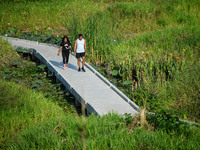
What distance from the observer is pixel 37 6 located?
16.8 meters

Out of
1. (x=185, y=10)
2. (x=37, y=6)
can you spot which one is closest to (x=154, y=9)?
(x=185, y=10)

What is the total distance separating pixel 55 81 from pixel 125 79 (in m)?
2.20

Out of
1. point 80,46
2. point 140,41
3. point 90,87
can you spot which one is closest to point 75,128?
point 90,87

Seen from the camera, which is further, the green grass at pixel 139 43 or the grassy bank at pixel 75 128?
the green grass at pixel 139 43

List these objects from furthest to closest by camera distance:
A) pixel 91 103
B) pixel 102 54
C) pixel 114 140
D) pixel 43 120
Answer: pixel 102 54
pixel 91 103
pixel 43 120
pixel 114 140

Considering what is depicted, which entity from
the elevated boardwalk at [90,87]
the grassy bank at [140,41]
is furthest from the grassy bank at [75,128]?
the grassy bank at [140,41]

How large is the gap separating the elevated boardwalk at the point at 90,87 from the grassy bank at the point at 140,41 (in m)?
0.49

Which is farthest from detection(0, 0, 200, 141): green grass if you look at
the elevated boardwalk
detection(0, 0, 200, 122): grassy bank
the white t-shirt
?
the white t-shirt

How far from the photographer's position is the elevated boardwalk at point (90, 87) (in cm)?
661

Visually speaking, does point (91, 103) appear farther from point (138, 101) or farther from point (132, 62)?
point (132, 62)

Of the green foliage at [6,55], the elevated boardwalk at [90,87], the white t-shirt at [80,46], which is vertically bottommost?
the elevated boardwalk at [90,87]

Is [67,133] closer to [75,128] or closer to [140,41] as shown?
[75,128]

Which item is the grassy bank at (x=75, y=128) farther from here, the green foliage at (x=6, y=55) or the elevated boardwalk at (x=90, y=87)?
the green foliage at (x=6, y=55)

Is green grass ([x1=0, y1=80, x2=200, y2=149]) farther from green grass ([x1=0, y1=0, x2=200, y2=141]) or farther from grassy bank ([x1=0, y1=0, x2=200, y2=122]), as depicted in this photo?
grassy bank ([x1=0, y1=0, x2=200, y2=122])
